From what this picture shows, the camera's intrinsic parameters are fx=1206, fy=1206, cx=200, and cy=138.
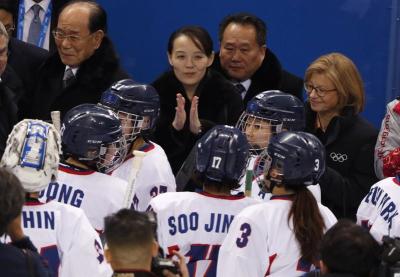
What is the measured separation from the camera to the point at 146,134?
7.04 metres

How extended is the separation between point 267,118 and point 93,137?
51.1 inches

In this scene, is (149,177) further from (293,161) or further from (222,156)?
(293,161)

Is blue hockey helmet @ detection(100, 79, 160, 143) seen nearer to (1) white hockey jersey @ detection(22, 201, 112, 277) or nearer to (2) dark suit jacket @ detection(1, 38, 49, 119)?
(2) dark suit jacket @ detection(1, 38, 49, 119)

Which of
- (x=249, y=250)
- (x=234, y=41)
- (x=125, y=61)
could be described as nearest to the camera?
(x=249, y=250)

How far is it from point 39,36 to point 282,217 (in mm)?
3903

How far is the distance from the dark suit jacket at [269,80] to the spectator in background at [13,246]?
373 cm

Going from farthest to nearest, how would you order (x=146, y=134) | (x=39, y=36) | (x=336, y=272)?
(x=39, y=36), (x=146, y=134), (x=336, y=272)

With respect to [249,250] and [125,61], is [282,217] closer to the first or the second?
[249,250]

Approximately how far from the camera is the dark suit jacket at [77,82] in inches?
314

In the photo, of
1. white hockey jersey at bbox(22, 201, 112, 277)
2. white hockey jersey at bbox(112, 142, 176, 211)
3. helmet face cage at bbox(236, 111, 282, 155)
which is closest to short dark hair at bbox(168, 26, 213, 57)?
helmet face cage at bbox(236, 111, 282, 155)

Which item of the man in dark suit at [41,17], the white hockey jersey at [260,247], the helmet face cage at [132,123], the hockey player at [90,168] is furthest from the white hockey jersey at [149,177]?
the man in dark suit at [41,17]

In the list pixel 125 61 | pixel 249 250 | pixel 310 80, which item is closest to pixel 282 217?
pixel 249 250

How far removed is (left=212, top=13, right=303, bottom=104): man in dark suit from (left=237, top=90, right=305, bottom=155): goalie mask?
119 centimetres

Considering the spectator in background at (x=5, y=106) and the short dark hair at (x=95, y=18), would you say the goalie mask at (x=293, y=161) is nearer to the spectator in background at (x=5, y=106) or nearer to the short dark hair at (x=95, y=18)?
the spectator in background at (x=5, y=106)
